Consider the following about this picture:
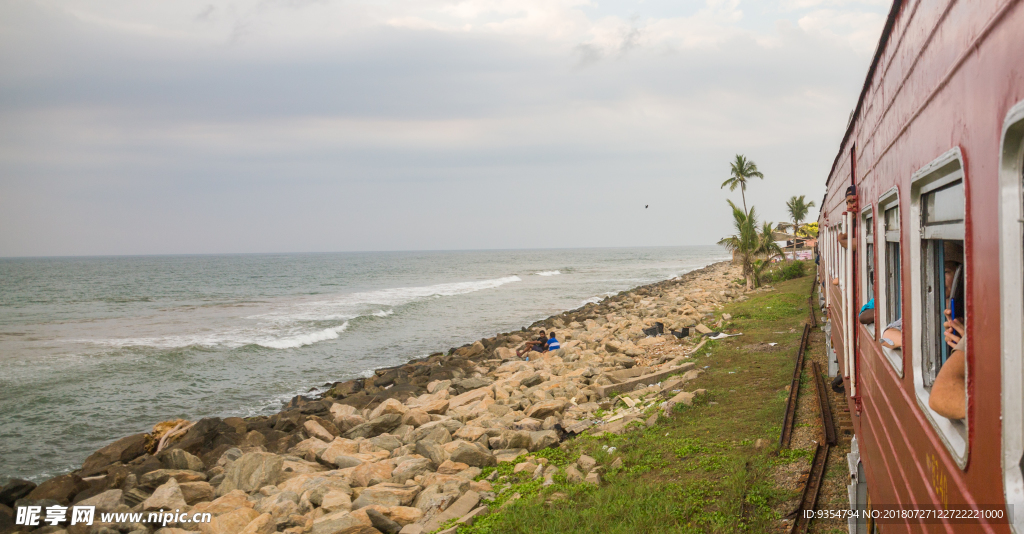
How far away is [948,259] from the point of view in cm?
251

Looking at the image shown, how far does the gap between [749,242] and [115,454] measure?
84.4 ft

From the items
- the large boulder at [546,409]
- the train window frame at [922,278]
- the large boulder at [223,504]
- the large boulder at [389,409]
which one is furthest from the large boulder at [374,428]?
the train window frame at [922,278]

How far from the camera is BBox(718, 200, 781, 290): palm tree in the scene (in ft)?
90.3

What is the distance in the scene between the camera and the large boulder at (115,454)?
34.2 ft

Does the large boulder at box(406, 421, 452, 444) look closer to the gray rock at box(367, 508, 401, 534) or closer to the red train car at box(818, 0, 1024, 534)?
the gray rock at box(367, 508, 401, 534)

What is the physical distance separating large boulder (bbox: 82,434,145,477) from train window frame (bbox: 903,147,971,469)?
11.6m

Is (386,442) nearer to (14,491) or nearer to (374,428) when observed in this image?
(374,428)

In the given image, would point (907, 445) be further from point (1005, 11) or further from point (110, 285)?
point (110, 285)

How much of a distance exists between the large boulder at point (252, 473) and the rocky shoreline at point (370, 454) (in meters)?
0.02

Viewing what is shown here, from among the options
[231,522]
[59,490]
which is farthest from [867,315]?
[59,490]

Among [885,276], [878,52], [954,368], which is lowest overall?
[954,368]

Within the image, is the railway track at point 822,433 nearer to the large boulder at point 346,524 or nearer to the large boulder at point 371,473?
the large boulder at point 346,524

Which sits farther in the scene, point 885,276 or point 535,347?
point 535,347

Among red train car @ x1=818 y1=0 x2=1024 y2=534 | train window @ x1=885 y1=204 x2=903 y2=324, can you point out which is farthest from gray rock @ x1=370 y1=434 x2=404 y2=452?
train window @ x1=885 y1=204 x2=903 y2=324
